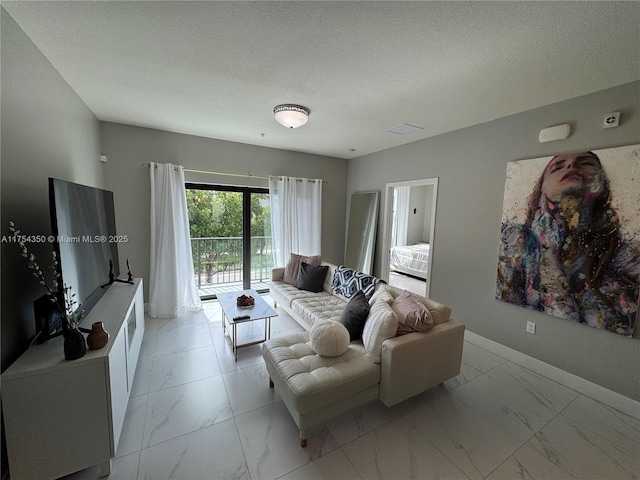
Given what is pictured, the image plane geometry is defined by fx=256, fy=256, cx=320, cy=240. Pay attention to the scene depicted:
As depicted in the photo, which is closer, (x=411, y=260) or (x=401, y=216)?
(x=411, y=260)

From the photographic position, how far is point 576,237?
2.17 m

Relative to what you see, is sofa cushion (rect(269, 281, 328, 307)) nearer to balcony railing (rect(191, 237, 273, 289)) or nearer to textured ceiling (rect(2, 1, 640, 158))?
balcony railing (rect(191, 237, 273, 289))

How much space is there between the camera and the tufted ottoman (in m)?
1.60

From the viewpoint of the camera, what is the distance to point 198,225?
4.00m

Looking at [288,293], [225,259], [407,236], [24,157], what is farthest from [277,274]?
[407,236]

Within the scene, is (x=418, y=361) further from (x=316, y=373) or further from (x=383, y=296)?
(x=316, y=373)

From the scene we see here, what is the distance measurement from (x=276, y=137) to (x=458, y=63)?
248cm

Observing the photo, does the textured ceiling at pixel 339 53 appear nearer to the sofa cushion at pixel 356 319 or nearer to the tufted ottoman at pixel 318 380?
the sofa cushion at pixel 356 319

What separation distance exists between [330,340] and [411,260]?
4.35m

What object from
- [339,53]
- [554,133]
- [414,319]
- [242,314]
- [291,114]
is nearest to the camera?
[339,53]

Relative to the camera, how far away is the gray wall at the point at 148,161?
10.8 ft

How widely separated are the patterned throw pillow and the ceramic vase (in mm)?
2169

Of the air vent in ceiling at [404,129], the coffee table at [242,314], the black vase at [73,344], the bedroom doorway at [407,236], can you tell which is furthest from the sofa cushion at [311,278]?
the black vase at [73,344]

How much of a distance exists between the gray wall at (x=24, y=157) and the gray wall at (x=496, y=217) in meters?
3.79
